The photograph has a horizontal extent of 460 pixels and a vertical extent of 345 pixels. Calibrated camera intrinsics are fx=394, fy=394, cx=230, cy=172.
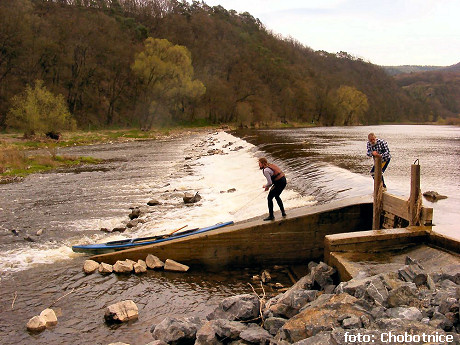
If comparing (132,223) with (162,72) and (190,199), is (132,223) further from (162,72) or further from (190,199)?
(162,72)

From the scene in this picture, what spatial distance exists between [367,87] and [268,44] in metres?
50.0

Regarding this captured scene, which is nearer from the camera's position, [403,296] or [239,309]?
[403,296]

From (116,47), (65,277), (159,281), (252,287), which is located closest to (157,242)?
(159,281)

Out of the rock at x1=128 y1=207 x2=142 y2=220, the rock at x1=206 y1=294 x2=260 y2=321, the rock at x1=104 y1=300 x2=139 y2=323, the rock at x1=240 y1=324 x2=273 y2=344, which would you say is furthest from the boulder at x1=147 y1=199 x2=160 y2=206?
the rock at x1=240 y1=324 x2=273 y2=344

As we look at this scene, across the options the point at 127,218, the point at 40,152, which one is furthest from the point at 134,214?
the point at 40,152

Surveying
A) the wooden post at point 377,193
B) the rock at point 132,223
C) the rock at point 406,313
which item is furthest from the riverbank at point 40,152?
the rock at point 406,313

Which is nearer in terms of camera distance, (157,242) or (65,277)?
(65,277)

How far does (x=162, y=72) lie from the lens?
2306 inches

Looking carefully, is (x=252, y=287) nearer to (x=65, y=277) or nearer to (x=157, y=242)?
(x=157, y=242)

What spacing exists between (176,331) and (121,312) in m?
1.77

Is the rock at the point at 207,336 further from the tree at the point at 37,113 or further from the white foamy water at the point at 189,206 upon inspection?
the tree at the point at 37,113

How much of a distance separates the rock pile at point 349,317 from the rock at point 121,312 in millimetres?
742

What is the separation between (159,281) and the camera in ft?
31.6

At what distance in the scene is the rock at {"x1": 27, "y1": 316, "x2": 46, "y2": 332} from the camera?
739cm
